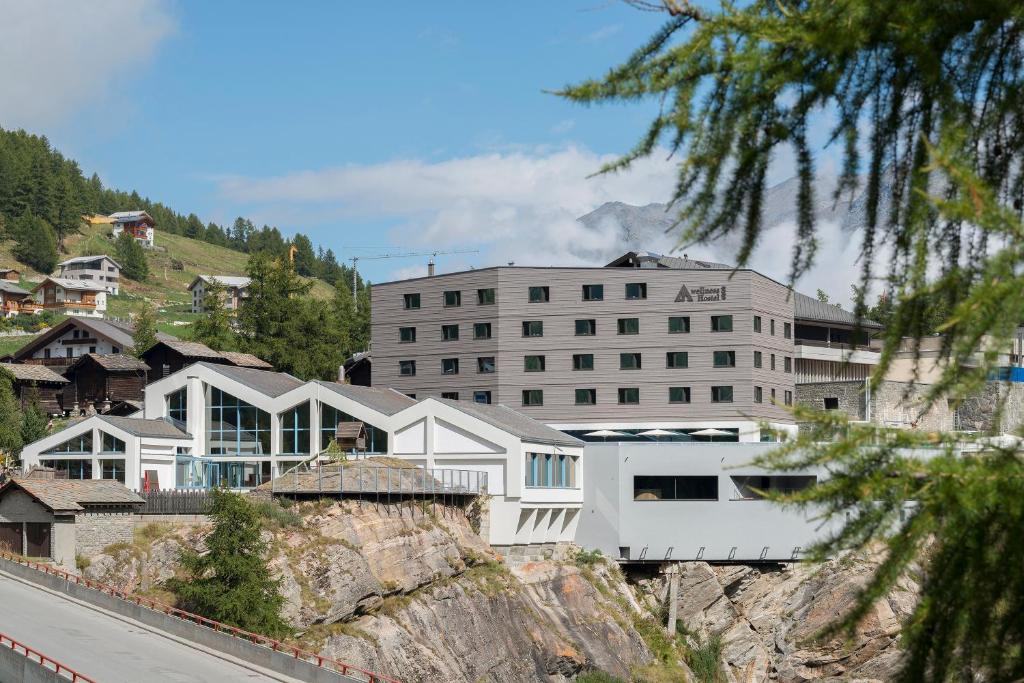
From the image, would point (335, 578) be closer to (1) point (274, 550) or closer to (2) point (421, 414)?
(1) point (274, 550)

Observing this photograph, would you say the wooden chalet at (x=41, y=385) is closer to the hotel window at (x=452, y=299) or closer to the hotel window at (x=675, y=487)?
the hotel window at (x=452, y=299)

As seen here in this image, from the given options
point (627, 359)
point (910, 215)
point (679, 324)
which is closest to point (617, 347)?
point (627, 359)

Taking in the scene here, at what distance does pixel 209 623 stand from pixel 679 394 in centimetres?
3990

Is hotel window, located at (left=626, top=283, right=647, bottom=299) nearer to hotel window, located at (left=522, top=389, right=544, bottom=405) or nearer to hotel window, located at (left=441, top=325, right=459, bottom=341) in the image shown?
hotel window, located at (left=522, top=389, right=544, bottom=405)

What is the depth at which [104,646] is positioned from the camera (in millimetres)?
34688

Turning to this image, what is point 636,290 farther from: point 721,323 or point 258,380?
point 258,380

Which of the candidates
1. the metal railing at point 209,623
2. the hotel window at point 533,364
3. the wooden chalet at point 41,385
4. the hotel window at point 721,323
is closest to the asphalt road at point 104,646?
the metal railing at point 209,623

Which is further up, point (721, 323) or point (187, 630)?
point (721, 323)

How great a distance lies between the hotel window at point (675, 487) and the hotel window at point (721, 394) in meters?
10.8

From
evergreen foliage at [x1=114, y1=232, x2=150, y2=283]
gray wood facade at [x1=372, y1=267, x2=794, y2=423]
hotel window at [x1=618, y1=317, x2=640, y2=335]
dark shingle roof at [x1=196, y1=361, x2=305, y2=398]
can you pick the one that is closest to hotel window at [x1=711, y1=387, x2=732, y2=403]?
gray wood facade at [x1=372, y1=267, x2=794, y2=423]

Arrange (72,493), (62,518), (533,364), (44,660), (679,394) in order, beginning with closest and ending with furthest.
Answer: (44,660)
(62,518)
(72,493)
(679,394)
(533,364)

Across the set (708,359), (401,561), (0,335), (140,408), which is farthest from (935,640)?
(0,335)

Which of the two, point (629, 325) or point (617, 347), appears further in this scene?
point (629, 325)

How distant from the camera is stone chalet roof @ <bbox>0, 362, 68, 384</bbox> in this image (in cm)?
8875
